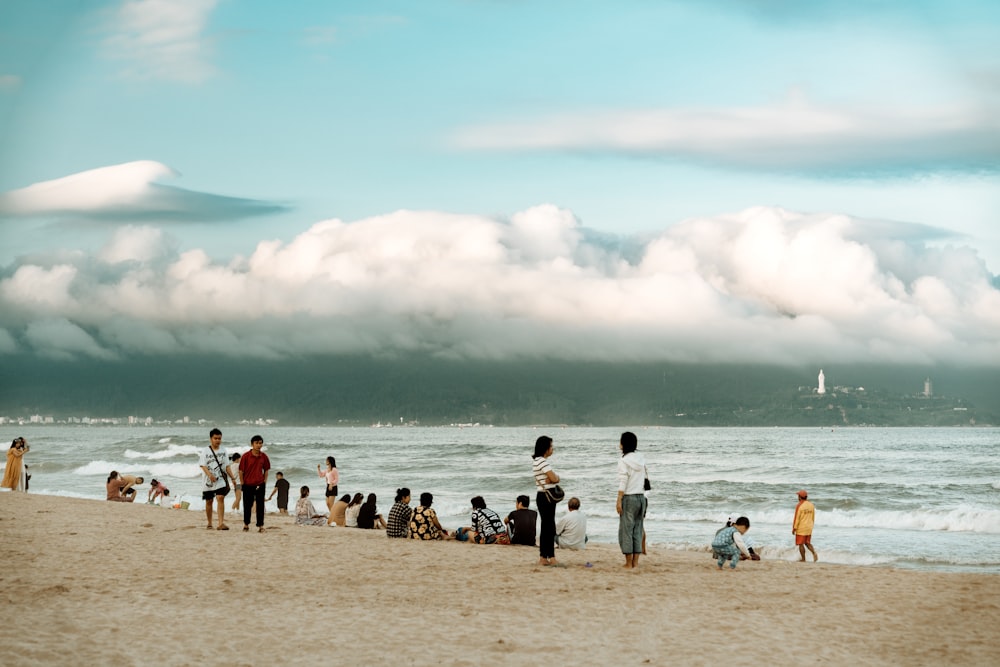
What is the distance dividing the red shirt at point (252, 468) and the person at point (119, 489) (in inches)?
477

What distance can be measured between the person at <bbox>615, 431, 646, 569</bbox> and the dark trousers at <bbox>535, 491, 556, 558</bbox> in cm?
92

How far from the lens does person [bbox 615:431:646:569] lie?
12016mm

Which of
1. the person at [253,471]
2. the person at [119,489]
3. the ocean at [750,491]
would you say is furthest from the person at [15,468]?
the person at [253,471]

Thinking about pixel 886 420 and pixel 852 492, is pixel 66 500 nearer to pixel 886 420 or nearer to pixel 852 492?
pixel 852 492

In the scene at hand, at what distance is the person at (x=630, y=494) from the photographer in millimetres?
12016

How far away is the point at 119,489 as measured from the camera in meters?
26.2

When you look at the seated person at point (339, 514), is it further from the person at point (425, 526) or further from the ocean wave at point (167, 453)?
the ocean wave at point (167, 453)

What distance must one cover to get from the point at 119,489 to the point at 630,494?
62.6ft

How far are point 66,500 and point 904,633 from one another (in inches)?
869

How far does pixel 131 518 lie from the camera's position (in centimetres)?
1927

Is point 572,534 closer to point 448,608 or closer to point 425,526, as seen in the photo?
point 425,526

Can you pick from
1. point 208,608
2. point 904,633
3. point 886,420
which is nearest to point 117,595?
point 208,608

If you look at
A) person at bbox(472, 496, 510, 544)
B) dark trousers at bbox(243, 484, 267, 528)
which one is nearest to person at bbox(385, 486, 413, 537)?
person at bbox(472, 496, 510, 544)

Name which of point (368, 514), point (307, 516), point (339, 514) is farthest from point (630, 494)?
point (307, 516)
